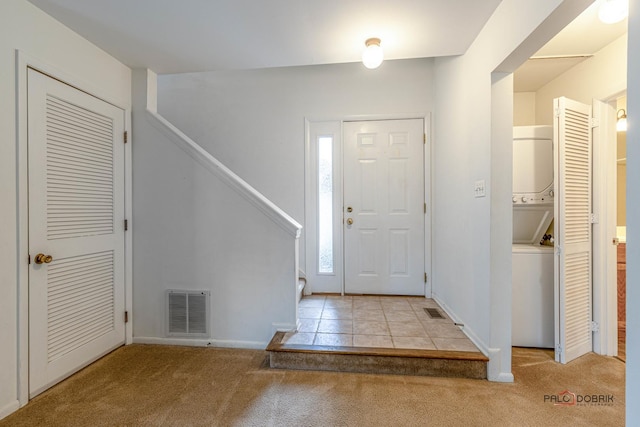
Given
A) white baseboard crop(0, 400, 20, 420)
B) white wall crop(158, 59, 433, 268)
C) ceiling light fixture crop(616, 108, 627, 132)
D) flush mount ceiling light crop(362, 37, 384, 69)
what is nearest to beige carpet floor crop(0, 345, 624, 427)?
white baseboard crop(0, 400, 20, 420)

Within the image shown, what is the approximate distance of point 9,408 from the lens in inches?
60.7

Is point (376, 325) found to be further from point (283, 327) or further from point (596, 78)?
point (596, 78)

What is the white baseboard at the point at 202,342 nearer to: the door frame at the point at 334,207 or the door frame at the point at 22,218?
the door frame at the point at 22,218

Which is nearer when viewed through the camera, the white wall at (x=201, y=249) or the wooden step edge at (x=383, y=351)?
the wooden step edge at (x=383, y=351)

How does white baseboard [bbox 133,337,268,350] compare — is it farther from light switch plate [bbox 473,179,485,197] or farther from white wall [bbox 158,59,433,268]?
light switch plate [bbox 473,179,485,197]

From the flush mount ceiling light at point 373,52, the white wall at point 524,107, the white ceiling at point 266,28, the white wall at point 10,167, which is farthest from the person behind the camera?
the white wall at point 524,107

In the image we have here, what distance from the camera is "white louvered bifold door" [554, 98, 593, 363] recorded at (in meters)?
2.06

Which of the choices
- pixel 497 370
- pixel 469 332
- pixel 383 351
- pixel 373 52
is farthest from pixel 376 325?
pixel 373 52

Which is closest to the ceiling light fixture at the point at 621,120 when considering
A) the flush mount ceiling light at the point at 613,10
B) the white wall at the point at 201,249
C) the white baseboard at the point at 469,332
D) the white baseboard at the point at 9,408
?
the flush mount ceiling light at the point at 613,10

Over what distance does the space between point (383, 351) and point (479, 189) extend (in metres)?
1.34

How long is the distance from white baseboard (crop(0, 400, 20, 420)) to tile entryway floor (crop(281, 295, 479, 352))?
1548 mm

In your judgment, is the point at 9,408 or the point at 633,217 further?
the point at 9,408

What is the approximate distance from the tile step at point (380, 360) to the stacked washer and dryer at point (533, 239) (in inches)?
28.3

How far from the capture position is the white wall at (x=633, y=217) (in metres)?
0.97
